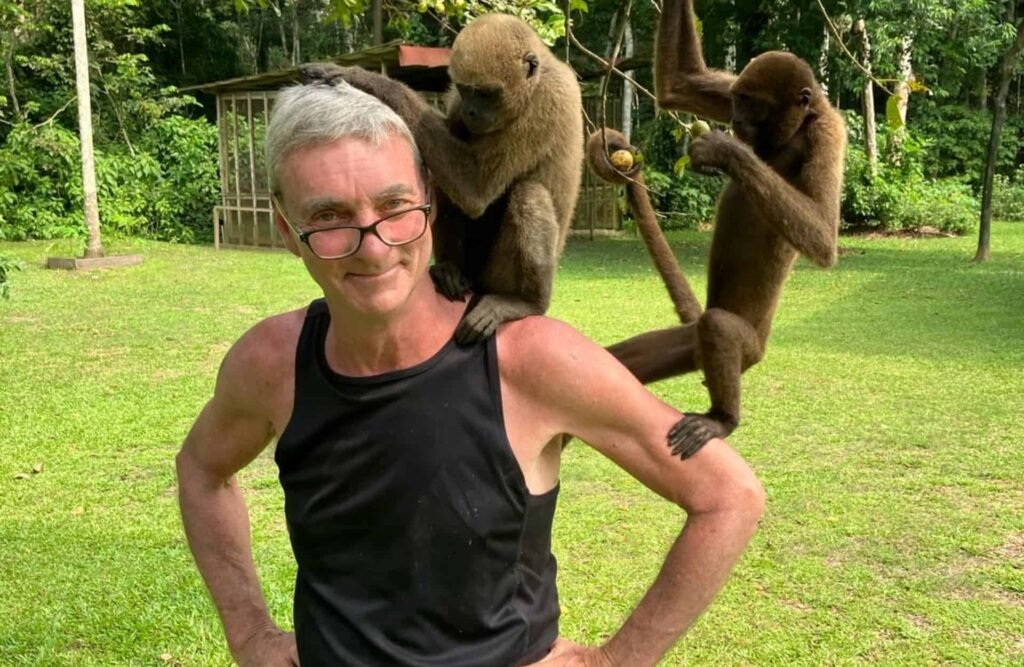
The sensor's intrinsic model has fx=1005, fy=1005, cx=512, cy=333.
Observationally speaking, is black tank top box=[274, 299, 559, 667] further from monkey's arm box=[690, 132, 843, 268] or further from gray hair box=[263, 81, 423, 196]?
monkey's arm box=[690, 132, 843, 268]

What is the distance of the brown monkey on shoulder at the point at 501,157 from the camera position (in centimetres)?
283

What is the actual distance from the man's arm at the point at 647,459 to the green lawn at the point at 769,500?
259 cm

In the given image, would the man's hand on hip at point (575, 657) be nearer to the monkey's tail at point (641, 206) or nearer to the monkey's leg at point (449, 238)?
the monkey's leg at point (449, 238)

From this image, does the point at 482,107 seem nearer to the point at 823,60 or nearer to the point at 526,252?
the point at 526,252

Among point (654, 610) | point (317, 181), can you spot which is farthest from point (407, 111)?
point (654, 610)

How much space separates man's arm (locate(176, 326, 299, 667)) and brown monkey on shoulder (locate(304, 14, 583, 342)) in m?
0.62

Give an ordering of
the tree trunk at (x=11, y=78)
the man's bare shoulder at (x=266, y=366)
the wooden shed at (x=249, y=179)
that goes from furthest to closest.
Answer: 1. the tree trunk at (x=11, y=78)
2. the wooden shed at (x=249, y=179)
3. the man's bare shoulder at (x=266, y=366)

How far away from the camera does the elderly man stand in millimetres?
2148

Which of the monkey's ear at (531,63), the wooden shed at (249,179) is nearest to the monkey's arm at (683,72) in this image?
the monkey's ear at (531,63)

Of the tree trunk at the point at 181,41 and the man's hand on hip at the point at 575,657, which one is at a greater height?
the tree trunk at the point at 181,41

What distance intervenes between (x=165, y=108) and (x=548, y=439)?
82.7ft

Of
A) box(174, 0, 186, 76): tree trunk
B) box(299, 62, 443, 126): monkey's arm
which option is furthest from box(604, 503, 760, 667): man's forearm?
box(174, 0, 186, 76): tree trunk

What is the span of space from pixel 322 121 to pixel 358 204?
19cm

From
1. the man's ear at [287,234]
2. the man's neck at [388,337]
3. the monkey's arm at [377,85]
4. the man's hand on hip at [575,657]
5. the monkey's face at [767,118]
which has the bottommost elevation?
the man's hand on hip at [575,657]
